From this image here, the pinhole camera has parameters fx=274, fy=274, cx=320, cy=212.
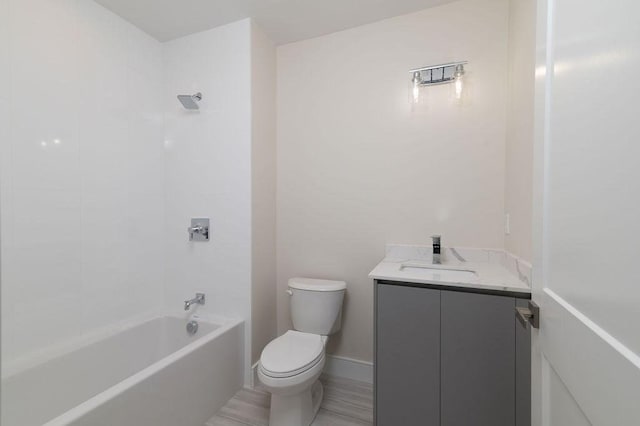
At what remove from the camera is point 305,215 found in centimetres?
214

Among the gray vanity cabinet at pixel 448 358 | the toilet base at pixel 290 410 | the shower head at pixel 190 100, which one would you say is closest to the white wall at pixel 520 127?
the gray vanity cabinet at pixel 448 358

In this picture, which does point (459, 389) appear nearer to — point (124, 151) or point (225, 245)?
point (225, 245)

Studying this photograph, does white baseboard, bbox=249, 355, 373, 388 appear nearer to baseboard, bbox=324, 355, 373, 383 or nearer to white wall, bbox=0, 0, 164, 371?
baseboard, bbox=324, 355, 373, 383

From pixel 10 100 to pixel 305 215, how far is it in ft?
5.51

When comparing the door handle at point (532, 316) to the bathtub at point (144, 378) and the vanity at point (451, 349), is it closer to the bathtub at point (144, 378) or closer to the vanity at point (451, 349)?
the vanity at point (451, 349)

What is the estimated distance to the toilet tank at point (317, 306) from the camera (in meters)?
1.83

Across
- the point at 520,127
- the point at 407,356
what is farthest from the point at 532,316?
the point at 520,127

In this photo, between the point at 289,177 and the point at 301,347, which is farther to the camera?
the point at 289,177

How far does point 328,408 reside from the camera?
1.69 meters

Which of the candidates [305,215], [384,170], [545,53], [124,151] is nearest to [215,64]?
[124,151]

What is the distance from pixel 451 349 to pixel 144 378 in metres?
1.43

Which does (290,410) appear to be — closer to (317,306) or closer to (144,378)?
(317,306)

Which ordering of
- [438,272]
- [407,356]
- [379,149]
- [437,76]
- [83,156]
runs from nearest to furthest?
1. [407,356]
2. [438,272]
3. [83,156]
4. [437,76]
5. [379,149]

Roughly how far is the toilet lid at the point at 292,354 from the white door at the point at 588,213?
999 mm
